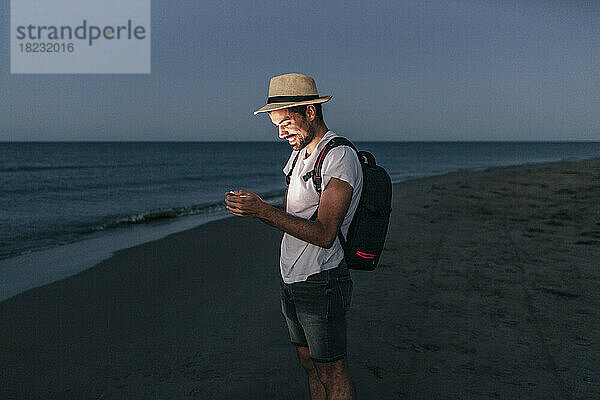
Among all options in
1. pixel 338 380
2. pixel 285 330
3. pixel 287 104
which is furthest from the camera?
pixel 285 330

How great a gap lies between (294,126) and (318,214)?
0.49 metres

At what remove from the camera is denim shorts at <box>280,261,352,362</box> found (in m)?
2.15

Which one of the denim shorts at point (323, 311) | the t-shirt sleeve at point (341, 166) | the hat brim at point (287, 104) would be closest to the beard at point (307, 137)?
the hat brim at point (287, 104)

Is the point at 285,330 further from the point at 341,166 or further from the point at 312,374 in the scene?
the point at 341,166

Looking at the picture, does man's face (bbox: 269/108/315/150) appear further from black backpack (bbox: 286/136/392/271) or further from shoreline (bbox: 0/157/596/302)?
shoreline (bbox: 0/157/596/302)

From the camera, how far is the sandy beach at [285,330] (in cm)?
347

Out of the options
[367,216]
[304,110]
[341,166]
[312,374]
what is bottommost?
[312,374]

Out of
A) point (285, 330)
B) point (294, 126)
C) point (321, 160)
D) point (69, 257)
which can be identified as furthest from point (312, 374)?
point (69, 257)

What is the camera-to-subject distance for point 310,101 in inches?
83.5

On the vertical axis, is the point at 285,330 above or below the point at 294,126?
below

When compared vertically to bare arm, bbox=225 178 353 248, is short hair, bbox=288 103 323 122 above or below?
above

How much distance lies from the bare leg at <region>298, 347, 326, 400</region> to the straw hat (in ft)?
4.39

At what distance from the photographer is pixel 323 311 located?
216cm

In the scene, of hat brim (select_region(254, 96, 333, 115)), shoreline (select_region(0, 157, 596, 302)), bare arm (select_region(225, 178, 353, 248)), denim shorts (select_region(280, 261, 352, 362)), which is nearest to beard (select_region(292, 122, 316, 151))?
hat brim (select_region(254, 96, 333, 115))
